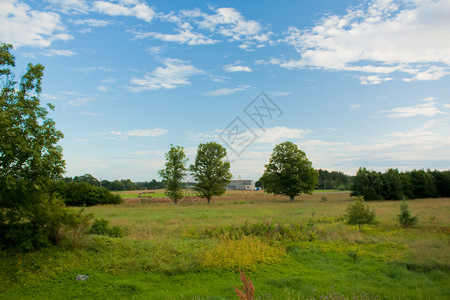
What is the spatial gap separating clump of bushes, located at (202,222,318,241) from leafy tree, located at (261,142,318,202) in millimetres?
33021

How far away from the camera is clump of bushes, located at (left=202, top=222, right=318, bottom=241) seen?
12641 mm

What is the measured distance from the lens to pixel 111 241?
10711 millimetres

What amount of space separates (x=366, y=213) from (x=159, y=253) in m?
11.9

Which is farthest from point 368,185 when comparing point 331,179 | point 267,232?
point 331,179

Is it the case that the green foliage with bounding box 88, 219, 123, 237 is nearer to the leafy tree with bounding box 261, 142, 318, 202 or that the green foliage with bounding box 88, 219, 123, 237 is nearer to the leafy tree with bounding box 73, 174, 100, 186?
the leafy tree with bounding box 261, 142, 318, 202

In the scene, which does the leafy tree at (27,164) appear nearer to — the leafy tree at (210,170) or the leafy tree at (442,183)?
the leafy tree at (210,170)

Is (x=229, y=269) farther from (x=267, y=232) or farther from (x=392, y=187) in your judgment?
(x=392, y=187)

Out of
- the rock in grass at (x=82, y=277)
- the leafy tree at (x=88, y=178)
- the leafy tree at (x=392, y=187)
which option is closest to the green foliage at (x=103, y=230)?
the rock in grass at (x=82, y=277)

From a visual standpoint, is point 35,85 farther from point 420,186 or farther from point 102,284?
point 420,186

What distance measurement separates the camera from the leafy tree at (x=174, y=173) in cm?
4162

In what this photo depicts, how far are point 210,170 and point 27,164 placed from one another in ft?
117

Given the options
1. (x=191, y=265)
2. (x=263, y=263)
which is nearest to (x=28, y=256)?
(x=191, y=265)

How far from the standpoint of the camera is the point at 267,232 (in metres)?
13.4

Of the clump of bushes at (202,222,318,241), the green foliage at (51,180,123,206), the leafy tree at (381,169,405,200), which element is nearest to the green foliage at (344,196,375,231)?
the clump of bushes at (202,222,318,241)
